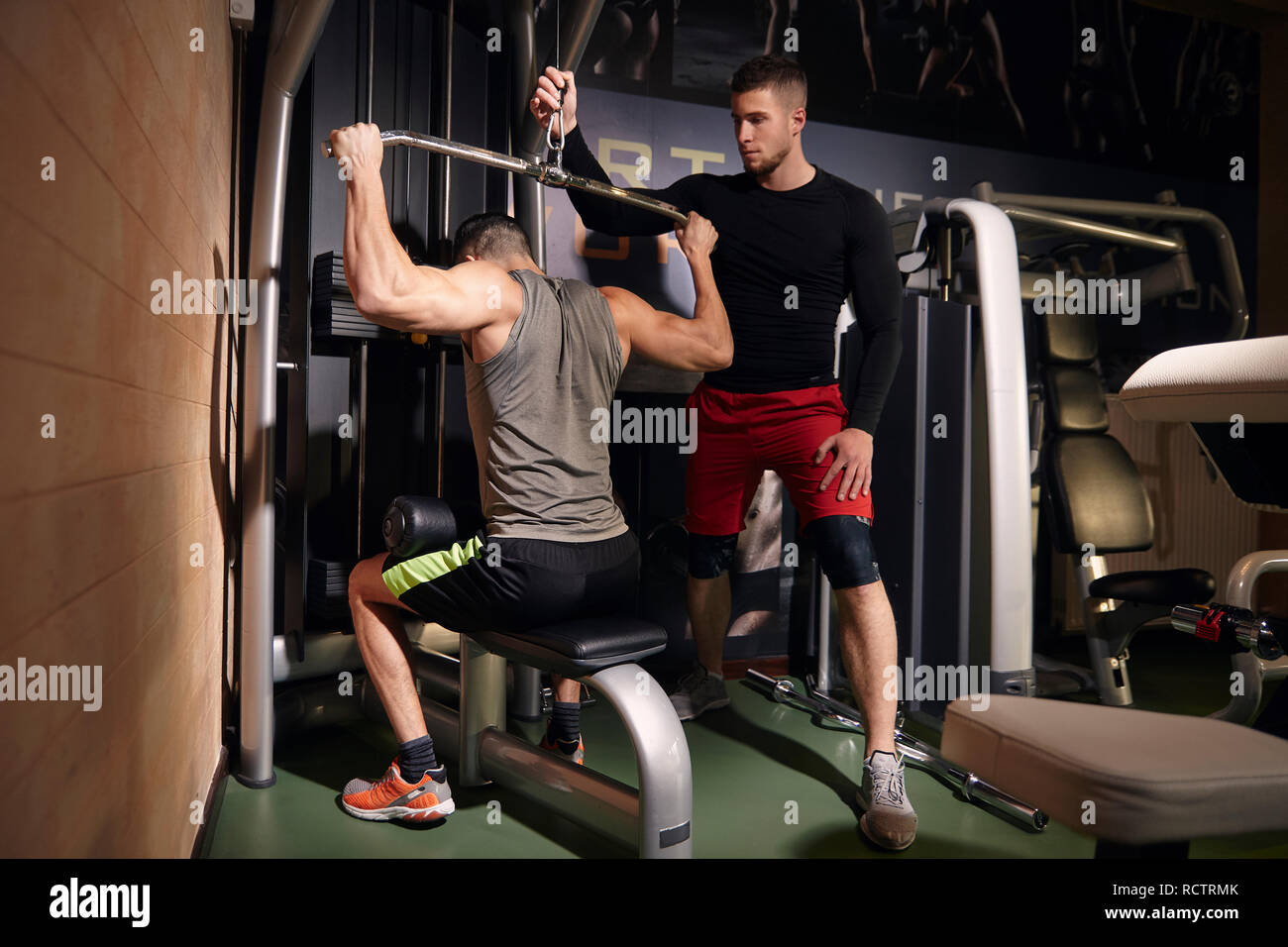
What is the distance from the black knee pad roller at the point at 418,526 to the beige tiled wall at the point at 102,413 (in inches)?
15.7

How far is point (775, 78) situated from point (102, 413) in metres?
2.01

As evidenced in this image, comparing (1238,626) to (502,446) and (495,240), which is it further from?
(495,240)

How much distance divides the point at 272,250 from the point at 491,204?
1.07 m

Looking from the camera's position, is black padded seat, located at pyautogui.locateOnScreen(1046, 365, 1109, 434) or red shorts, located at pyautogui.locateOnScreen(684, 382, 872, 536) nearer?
red shorts, located at pyautogui.locateOnScreen(684, 382, 872, 536)

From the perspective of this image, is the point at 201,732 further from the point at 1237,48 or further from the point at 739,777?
the point at 1237,48

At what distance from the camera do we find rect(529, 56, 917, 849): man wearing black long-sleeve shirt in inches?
91.7

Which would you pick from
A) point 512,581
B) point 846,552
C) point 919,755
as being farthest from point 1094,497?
point 512,581

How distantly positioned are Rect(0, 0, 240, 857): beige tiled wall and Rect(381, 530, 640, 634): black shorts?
0.47 m

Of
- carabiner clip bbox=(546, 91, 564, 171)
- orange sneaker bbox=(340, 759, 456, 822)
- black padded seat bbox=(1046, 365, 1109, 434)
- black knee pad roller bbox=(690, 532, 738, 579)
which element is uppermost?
carabiner clip bbox=(546, 91, 564, 171)

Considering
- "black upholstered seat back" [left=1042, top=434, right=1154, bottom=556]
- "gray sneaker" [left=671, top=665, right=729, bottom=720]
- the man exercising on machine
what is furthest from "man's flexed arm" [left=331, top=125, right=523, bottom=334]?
"black upholstered seat back" [left=1042, top=434, right=1154, bottom=556]

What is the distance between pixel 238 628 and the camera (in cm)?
260

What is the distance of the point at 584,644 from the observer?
174 centimetres

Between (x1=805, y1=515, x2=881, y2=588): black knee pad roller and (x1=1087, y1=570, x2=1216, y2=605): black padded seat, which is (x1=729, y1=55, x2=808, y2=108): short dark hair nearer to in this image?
(x1=805, y1=515, x2=881, y2=588): black knee pad roller
